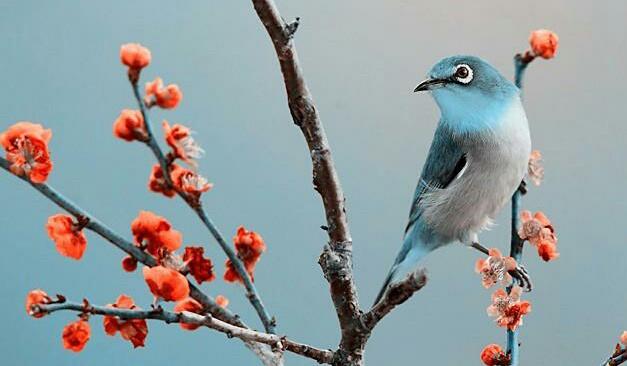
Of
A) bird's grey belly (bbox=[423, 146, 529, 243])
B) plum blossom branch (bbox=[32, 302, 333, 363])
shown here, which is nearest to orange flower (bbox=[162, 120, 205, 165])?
plum blossom branch (bbox=[32, 302, 333, 363])

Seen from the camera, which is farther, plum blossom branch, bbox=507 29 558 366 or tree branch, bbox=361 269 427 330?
plum blossom branch, bbox=507 29 558 366

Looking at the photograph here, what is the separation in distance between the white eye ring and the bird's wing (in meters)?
0.10

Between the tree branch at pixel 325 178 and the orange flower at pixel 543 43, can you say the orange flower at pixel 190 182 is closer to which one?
the tree branch at pixel 325 178

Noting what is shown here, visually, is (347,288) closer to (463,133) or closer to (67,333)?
(67,333)

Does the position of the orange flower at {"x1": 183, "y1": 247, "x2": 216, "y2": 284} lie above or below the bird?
below

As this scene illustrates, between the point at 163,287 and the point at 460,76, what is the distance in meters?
0.33

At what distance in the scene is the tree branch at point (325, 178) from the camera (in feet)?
1.26

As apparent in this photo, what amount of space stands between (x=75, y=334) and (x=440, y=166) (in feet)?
1.39

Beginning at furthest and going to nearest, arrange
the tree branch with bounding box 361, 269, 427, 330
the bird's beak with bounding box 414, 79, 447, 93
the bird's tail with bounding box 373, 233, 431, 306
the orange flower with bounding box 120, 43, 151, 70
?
the bird's tail with bounding box 373, 233, 431, 306 → the bird's beak with bounding box 414, 79, 447, 93 → the orange flower with bounding box 120, 43, 151, 70 → the tree branch with bounding box 361, 269, 427, 330

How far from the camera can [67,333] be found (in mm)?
412

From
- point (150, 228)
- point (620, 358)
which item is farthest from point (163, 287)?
point (620, 358)

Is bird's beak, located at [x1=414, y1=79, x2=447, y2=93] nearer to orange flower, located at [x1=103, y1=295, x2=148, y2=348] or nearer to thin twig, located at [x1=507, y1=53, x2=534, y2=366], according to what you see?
thin twig, located at [x1=507, y1=53, x2=534, y2=366]

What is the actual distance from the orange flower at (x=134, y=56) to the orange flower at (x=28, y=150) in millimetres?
66

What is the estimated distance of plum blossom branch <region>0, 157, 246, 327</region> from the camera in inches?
16.3
